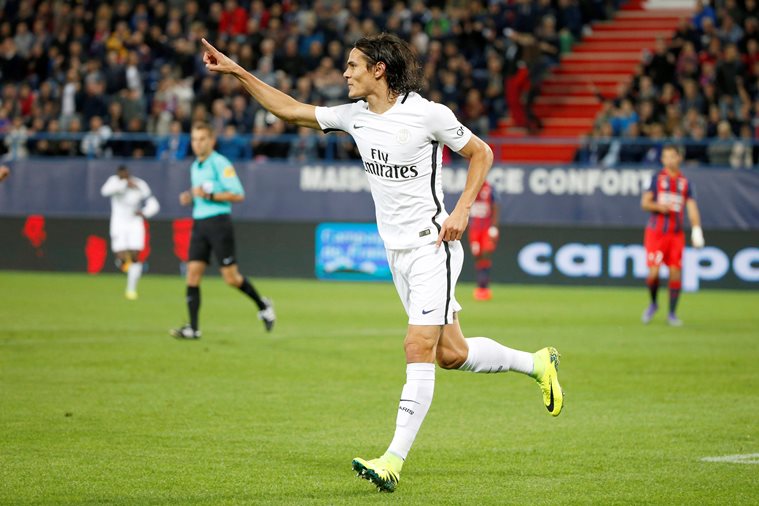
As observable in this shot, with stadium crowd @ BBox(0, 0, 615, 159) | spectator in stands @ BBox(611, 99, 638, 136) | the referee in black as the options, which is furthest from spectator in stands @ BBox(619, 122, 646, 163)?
the referee in black

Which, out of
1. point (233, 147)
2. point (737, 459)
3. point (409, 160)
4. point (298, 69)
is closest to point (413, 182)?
point (409, 160)

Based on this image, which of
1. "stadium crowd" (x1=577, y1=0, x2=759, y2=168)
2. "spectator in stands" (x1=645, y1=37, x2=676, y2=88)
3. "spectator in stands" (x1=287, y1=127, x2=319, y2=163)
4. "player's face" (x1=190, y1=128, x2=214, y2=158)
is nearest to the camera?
"player's face" (x1=190, y1=128, x2=214, y2=158)

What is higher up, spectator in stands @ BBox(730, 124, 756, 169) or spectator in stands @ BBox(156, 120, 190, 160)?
spectator in stands @ BBox(730, 124, 756, 169)

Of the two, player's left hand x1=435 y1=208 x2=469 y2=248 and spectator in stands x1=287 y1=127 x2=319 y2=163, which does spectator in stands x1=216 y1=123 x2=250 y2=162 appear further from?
player's left hand x1=435 y1=208 x2=469 y2=248

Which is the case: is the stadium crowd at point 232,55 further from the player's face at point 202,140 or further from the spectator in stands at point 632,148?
the player's face at point 202,140

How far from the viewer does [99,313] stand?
58.3 ft

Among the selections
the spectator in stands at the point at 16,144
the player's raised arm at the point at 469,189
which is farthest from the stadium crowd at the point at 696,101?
the player's raised arm at the point at 469,189

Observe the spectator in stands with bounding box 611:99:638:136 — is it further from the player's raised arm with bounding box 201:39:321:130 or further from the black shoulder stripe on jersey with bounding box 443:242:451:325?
the black shoulder stripe on jersey with bounding box 443:242:451:325

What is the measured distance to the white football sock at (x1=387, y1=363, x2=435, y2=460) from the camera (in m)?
6.88

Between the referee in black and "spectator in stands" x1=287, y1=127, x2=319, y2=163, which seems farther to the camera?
"spectator in stands" x1=287, y1=127, x2=319, y2=163

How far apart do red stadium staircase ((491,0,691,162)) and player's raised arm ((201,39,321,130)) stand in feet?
63.0

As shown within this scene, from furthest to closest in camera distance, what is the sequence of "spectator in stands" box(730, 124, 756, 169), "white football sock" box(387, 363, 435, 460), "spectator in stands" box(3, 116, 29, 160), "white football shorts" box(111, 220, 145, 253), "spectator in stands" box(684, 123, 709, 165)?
"spectator in stands" box(3, 116, 29, 160)
"spectator in stands" box(684, 123, 709, 165)
"spectator in stands" box(730, 124, 756, 169)
"white football shorts" box(111, 220, 145, 253)
"white football sock" box(387, 363, 435, 460)

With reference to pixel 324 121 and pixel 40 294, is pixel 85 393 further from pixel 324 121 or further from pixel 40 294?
pixel 40 294

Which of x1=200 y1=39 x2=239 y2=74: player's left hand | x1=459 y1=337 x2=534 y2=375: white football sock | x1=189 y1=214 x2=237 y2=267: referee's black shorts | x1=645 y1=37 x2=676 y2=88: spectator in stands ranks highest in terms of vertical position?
x1=645 y1=37 x2=676 y2=88: spectator in stands
